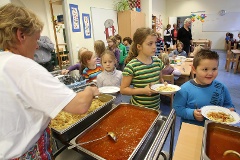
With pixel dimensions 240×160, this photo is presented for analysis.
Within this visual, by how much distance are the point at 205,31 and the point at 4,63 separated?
1106 cm

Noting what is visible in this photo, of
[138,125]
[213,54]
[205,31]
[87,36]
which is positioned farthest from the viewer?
[205,31]

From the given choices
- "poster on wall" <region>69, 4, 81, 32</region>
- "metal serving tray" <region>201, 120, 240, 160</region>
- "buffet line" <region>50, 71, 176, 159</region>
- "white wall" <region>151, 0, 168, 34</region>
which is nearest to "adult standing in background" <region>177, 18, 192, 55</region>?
"poster on wall" <region>69, 4, 81, 32</region>

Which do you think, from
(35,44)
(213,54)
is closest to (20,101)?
(35,44)

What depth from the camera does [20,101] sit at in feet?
1.83

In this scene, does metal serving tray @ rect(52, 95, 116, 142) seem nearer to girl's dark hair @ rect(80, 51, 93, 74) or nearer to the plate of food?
the plate of food

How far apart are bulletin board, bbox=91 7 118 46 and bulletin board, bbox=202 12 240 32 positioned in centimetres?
689

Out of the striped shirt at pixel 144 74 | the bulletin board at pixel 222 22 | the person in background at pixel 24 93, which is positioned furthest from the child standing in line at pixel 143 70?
the bulletin board at pixel 222 22

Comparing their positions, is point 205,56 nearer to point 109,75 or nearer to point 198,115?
point 198,115

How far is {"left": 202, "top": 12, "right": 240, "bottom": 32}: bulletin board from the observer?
8.79 meters

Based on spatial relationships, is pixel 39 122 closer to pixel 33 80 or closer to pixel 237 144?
pixel 33 80

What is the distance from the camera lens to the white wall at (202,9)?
28.7 feet

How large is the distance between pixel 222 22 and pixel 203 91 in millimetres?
10132

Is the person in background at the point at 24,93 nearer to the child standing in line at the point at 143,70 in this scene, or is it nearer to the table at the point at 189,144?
the table at the point at 189,144

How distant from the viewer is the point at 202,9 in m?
9.38
